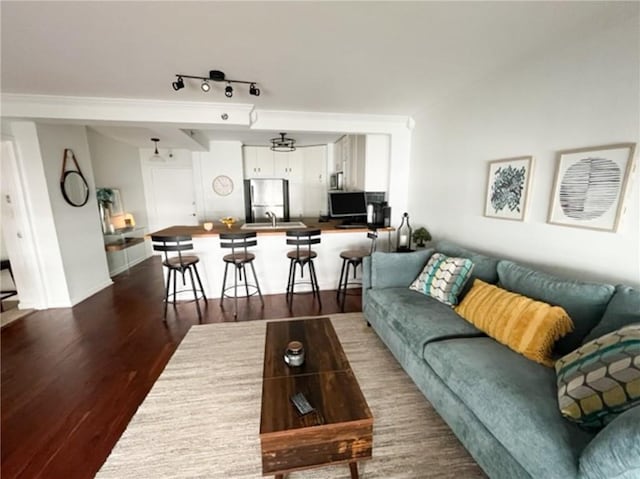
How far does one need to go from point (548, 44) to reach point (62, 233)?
5.46m

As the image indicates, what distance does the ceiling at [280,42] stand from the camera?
5.21ft

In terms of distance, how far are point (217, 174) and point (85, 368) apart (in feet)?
13.9

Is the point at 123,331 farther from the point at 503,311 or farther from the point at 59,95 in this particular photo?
the point at 503,311

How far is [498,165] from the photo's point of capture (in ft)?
8.02

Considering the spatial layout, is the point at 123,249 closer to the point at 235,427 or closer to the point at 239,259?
the point at 239,259

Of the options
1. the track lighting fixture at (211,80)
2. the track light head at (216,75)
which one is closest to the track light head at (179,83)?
the track lighting fixture at (211,80)

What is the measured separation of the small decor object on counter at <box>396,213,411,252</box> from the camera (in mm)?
3534

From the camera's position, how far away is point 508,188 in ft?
7.70

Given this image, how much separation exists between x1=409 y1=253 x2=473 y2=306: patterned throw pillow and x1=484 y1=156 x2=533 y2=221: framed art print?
582mm

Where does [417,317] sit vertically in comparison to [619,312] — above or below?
below

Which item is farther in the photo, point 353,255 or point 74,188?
point 74,188

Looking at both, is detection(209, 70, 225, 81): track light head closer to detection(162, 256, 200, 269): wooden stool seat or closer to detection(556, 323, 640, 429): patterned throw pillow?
detection(162, 256, 200, 269): wooden stool seat

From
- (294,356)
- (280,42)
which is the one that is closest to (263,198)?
(280,42)

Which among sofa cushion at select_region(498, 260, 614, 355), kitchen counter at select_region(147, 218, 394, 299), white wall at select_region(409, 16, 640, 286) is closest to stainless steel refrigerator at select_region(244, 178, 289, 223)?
kitchen counter at select_region(147, 218, 394, 299)
